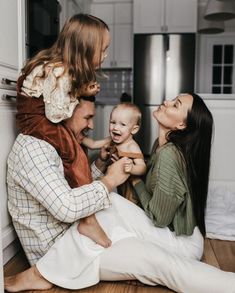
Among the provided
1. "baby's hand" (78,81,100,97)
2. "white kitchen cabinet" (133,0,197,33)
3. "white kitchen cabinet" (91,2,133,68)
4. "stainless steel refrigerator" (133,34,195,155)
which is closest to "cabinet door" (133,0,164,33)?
"white kitchen cabinet" (133,0,197,33)

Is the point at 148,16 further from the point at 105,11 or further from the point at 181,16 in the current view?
the point at 105,11

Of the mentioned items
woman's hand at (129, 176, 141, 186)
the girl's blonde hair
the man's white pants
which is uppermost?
the girl's blonde hair

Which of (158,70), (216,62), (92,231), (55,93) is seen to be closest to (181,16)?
(158,70)

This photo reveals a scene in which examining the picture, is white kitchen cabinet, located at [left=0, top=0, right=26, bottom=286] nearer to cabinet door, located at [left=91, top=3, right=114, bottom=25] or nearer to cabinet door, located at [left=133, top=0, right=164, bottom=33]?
cabinet door, located at [left=133, top=0, right=164, bottom=33]

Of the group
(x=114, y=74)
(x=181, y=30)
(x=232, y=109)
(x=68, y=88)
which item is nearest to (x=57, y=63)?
(x=68, y=88)

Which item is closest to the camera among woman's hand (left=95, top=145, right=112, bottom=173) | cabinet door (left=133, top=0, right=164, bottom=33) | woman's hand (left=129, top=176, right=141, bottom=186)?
woman's hand (left=129, top=176, right=141, bottom=186)

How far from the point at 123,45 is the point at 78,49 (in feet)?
13.6

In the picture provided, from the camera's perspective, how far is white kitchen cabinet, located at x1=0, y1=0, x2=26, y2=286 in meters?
1.29

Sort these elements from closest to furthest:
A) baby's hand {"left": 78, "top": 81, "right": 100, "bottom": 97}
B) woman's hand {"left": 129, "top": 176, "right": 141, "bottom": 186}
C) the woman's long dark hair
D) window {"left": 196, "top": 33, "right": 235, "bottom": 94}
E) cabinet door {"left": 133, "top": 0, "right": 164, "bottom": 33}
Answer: baby's hand {"left": 78, "top": 81, "right": 100, "bottom": 97}, the woman's long dark hair, woman's hand {"left": 129, "top": 176, "right": 141, "bottom": 186}, cabinet door {"left": 133, "top": 0, "right": 164, "bottom": 33}, window {"left": 196, "top": 33, "right": 235, "bottom": 94}

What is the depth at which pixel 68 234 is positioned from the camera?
1.22 metres

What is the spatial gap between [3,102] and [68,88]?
30 cm

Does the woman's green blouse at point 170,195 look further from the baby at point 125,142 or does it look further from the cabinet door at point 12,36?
the cabinet door at point 12,36

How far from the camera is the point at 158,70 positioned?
4586 millimetres

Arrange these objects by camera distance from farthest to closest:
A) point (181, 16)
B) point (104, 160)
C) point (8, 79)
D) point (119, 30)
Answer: point (119, 30), point (181, 16), point (104, 160), point (8, 79)
